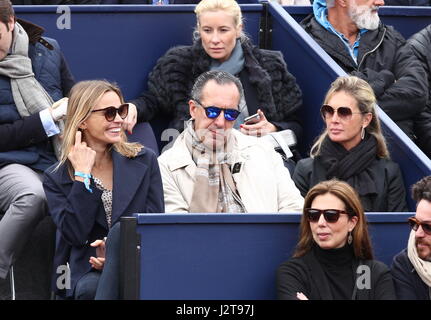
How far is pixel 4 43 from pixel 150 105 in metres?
1.26

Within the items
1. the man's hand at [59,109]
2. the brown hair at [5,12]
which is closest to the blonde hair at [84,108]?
the man's hand at [59,109]

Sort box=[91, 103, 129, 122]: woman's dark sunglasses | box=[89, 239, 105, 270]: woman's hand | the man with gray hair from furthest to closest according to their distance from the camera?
the man with gray hair, box=[91, 103, 129, 122]: woman's dark sunglasses, box=[89, 239, 105, 270]: woman's hand

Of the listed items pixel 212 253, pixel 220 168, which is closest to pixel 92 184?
pixel 220 168

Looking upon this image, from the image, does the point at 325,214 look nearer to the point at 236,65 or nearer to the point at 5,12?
the point at 236,65

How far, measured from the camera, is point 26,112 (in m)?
8.75

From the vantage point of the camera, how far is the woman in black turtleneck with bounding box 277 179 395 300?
7.28 meters

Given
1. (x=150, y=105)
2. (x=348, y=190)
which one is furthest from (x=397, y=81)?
(x=348, y=190)

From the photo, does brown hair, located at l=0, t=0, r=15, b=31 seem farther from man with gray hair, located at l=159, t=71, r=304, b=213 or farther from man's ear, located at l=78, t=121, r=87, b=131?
man with gray hair, located at l=159, t=71, r=304, b=213

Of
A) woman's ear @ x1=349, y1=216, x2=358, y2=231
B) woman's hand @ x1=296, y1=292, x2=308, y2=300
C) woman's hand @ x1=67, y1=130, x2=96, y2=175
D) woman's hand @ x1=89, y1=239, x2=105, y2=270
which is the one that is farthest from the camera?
woman's hand @ x1=67, y1=130, x2=96, y2=175

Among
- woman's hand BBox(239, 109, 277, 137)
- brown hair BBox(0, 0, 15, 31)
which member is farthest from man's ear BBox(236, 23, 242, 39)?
brown hair BBox(0, 0, 15, 31)

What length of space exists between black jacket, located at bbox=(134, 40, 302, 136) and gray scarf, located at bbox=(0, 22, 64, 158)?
905 mm

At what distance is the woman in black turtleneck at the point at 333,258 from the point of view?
7.28 m

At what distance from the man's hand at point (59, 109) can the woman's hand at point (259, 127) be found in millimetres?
1210

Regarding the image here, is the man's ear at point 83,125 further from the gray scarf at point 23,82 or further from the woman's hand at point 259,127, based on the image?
the woman's hand at point 259,127
